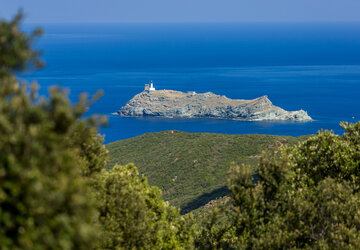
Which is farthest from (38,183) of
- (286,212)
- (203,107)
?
(203,107)

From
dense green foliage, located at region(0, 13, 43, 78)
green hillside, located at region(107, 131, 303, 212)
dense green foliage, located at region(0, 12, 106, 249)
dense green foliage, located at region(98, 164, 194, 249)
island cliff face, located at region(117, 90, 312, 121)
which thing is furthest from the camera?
island cliff face, located at region(117, 90, 312, 121)

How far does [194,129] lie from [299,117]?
36.9 metres

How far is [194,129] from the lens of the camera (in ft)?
435

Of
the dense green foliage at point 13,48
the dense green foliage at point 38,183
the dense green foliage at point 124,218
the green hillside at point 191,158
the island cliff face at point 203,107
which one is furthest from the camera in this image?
the island cliff face at point 203,107

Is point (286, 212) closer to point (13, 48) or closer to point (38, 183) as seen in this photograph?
point (38, 183)

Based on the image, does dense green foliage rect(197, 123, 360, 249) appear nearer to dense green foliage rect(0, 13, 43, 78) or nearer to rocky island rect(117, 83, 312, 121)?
dense green foliage rect(0, 13, 43, 78)

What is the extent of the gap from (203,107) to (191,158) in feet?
276

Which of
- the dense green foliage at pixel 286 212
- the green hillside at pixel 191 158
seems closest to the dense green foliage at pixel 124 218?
the dense green foliage at pixel 286 212

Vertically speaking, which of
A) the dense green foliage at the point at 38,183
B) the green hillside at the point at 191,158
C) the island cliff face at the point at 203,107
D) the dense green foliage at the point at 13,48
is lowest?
the green hillside at the point at 191,158

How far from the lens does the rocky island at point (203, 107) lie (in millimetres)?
141500

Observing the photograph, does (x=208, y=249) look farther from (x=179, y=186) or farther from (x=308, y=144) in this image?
(x=179, y=186)

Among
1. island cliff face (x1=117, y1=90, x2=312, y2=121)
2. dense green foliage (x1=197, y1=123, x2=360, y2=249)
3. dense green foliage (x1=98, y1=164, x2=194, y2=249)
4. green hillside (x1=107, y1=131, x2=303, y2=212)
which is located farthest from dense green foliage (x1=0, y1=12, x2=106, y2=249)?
island cliff face (x1=117, y1=90, x2=312, y2=121)

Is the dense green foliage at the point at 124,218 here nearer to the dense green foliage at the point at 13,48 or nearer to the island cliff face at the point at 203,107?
the dense green foliage at the point at 13,48

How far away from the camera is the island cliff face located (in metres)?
142
